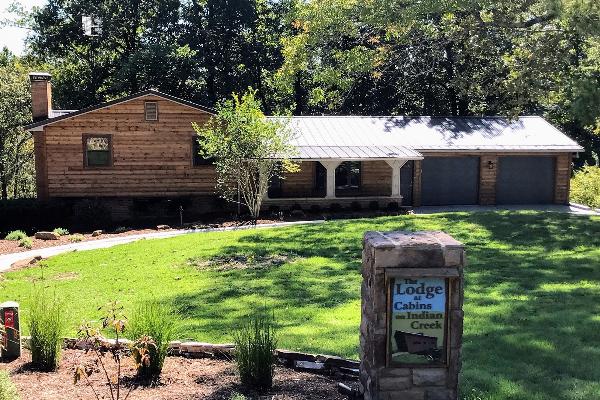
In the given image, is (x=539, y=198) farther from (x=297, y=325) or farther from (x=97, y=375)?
(x=97, y=375)

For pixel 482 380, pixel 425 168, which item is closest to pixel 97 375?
pixel 482 380

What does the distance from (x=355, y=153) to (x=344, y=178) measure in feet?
7.60

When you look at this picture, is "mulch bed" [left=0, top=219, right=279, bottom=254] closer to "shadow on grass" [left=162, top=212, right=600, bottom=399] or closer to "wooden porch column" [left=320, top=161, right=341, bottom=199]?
"shadow on grass" [left=162, top=212, right=600, bottom=399]

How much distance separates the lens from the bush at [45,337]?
6289 millimetres

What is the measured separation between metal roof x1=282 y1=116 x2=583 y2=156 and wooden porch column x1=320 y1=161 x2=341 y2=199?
0.45m

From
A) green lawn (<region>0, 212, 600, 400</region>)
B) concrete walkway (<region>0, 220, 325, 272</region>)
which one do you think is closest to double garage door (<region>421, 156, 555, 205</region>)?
green lawn (<region>0, 212, 600, 400</region>)

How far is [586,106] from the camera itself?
14.0m

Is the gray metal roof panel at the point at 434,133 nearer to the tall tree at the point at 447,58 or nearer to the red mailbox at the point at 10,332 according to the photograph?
the tall tree at the point at 447,58

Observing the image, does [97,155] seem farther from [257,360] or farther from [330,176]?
[257,360]

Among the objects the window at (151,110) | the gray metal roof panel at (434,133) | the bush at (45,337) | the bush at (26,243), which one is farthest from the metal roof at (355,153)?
the bush at (45,337)

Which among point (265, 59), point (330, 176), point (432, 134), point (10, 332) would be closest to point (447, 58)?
point (432, 134)

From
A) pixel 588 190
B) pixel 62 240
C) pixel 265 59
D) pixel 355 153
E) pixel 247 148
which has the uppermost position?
pixel 265 59

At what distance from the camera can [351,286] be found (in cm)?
1068

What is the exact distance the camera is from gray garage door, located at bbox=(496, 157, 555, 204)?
24547mm
